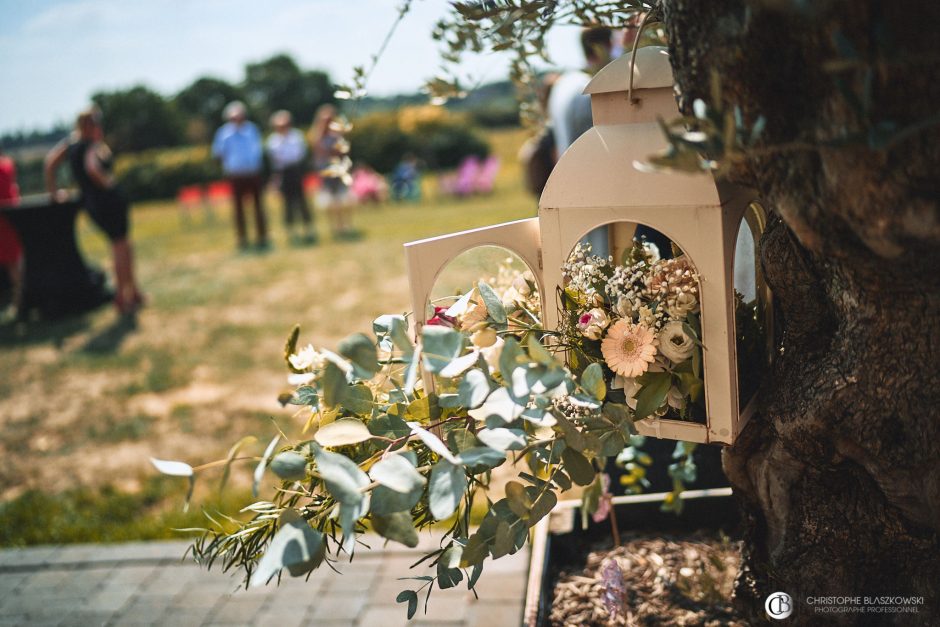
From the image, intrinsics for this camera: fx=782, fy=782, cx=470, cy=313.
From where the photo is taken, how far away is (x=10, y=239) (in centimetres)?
843

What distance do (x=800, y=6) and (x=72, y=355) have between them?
7.17 m

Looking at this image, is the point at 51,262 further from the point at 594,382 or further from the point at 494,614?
the point at 594,382

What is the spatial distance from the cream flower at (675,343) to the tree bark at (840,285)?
203mm

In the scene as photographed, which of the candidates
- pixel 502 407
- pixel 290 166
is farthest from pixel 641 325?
pixel 290 166

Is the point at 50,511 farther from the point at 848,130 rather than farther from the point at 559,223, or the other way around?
the point at 848,130

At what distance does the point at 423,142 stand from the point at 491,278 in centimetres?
2235

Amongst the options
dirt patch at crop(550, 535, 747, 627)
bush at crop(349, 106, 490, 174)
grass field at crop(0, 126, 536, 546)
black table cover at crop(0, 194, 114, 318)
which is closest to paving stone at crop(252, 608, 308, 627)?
grass field at crop(0, 126, 536, 546)

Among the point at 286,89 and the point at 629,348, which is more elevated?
the point at 286,89

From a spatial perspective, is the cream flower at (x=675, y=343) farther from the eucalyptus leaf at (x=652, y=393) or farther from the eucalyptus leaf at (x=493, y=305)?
the eucalyptus leaf at (x=493, y=305)

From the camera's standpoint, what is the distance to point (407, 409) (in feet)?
4.65

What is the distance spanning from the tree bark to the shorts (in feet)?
25.1

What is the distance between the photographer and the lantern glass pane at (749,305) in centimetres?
150

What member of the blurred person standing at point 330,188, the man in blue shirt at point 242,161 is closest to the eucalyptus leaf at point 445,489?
the blurred person standing at point 330,188
